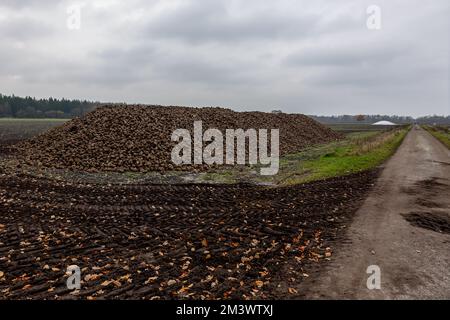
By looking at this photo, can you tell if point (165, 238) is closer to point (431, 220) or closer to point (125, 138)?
point (431, 220)

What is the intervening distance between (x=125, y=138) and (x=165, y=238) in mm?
19337

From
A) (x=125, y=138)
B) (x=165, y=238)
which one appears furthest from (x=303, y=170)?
(x=165, y=238)

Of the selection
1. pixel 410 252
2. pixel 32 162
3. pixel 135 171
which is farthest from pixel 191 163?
pixel 410 252

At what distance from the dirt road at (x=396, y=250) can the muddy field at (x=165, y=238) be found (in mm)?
510

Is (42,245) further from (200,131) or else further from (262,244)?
(200,131)

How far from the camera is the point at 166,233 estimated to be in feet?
33.2

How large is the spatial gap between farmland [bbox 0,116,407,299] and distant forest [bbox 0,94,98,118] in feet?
431

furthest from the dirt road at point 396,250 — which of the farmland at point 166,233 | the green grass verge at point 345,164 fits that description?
the green grass verge at point 345,164

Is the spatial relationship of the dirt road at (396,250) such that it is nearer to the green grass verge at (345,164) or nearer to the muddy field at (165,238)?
the muddy field at (165,238)

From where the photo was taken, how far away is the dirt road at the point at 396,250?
6590mm

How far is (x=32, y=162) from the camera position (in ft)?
77.1

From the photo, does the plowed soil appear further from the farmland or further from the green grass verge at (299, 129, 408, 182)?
the green grass verge at (299, 129, 408, 182)

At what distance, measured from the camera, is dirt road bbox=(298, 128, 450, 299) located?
659 centimetres
